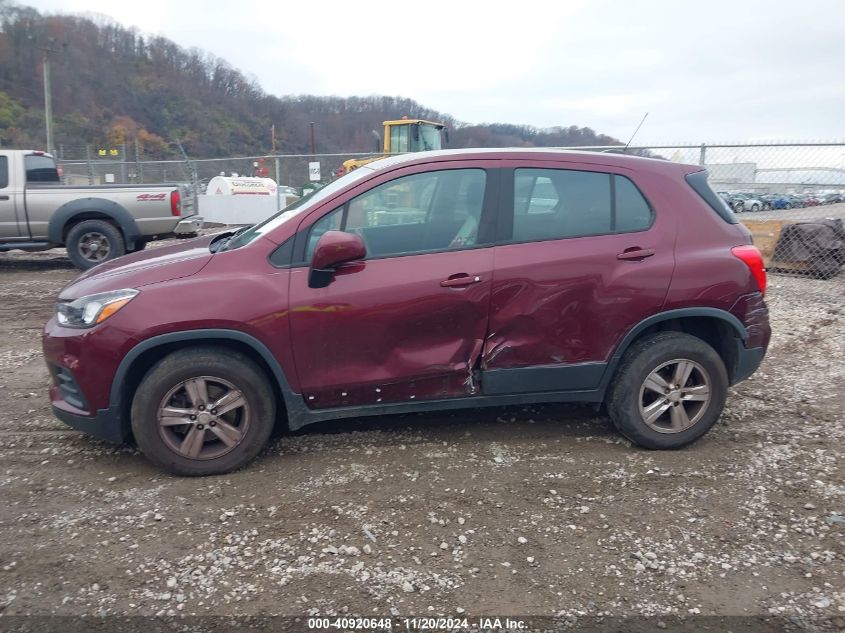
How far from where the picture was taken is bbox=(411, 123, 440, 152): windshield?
17.6 m

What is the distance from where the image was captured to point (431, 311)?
369 centimetres

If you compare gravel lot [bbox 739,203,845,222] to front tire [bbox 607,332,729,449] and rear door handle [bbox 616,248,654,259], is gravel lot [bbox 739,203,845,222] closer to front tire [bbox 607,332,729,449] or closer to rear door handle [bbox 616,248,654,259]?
front tire [bbox 607,332,729,449]

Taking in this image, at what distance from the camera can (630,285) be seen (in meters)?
3.85

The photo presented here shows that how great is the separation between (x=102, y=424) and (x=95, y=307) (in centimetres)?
64

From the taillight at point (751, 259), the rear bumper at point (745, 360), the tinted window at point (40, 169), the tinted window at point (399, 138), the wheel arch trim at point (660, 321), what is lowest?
the rear bumper at point (745, 360)

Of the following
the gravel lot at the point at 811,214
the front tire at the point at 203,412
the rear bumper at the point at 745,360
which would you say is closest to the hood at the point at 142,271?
the front tire at the point at 203,412

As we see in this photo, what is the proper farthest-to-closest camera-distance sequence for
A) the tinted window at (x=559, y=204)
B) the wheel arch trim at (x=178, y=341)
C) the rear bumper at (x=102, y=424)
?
A: 1. the tinted window at (x=559, y=204)
2. the rear bumper at (x=102, y=424)
3. the wheel arch trim at (x=178, y=341)

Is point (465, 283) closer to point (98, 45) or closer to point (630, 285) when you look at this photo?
point (630, 285)

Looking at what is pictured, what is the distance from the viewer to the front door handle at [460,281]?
3689mm

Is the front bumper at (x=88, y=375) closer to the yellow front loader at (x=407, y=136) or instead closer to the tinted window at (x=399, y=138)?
the yellow front loader at (x=407, y=136)

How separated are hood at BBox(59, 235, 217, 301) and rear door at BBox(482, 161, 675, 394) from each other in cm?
171

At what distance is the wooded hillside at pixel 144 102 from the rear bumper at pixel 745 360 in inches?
1860

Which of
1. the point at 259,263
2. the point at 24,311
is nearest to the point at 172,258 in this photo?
the point at 259,263

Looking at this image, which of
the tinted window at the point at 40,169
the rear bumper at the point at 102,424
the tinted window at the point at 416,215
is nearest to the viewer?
the rear bumper at the point at 102,424
